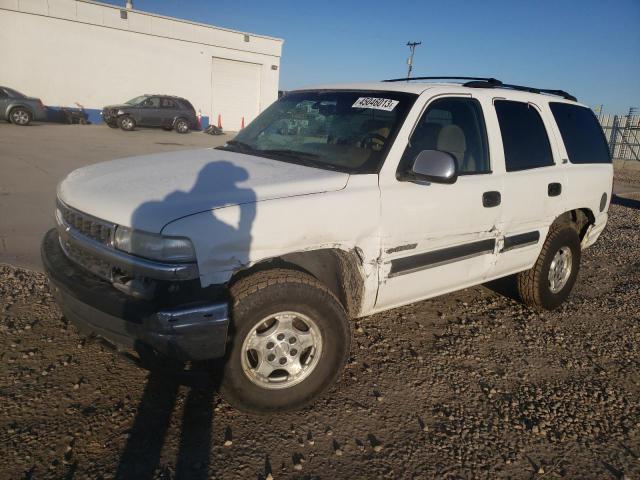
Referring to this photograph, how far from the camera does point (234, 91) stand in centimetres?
3006

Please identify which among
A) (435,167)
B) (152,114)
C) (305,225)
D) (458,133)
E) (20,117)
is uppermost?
(458,133)

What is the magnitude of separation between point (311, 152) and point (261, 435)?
6.00ft

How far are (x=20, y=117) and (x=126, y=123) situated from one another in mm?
4076

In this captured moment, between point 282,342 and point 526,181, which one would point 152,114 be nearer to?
point 526,181

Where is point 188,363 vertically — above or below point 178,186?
below

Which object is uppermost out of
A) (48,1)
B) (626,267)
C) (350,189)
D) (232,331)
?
(48,1)

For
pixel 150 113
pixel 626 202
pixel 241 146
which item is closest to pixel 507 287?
pixel 241 146

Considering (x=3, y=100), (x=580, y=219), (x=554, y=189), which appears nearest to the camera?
(x=554, y=189)

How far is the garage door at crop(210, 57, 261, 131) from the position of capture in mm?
29172

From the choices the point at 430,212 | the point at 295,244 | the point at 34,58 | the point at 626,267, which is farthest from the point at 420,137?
the point at 34,58

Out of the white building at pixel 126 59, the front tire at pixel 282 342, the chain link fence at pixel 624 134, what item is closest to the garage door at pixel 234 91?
the white building at pixel 126 59

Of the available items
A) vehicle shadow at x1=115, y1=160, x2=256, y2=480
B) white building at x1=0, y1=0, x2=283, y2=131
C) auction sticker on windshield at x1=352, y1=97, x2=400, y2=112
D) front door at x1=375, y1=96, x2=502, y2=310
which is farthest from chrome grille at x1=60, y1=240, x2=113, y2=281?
white building at x1=0, y1=0, x2=283, y2=131

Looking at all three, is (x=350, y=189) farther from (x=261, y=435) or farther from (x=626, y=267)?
(x=626, y=267)

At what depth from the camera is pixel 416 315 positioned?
425cm
